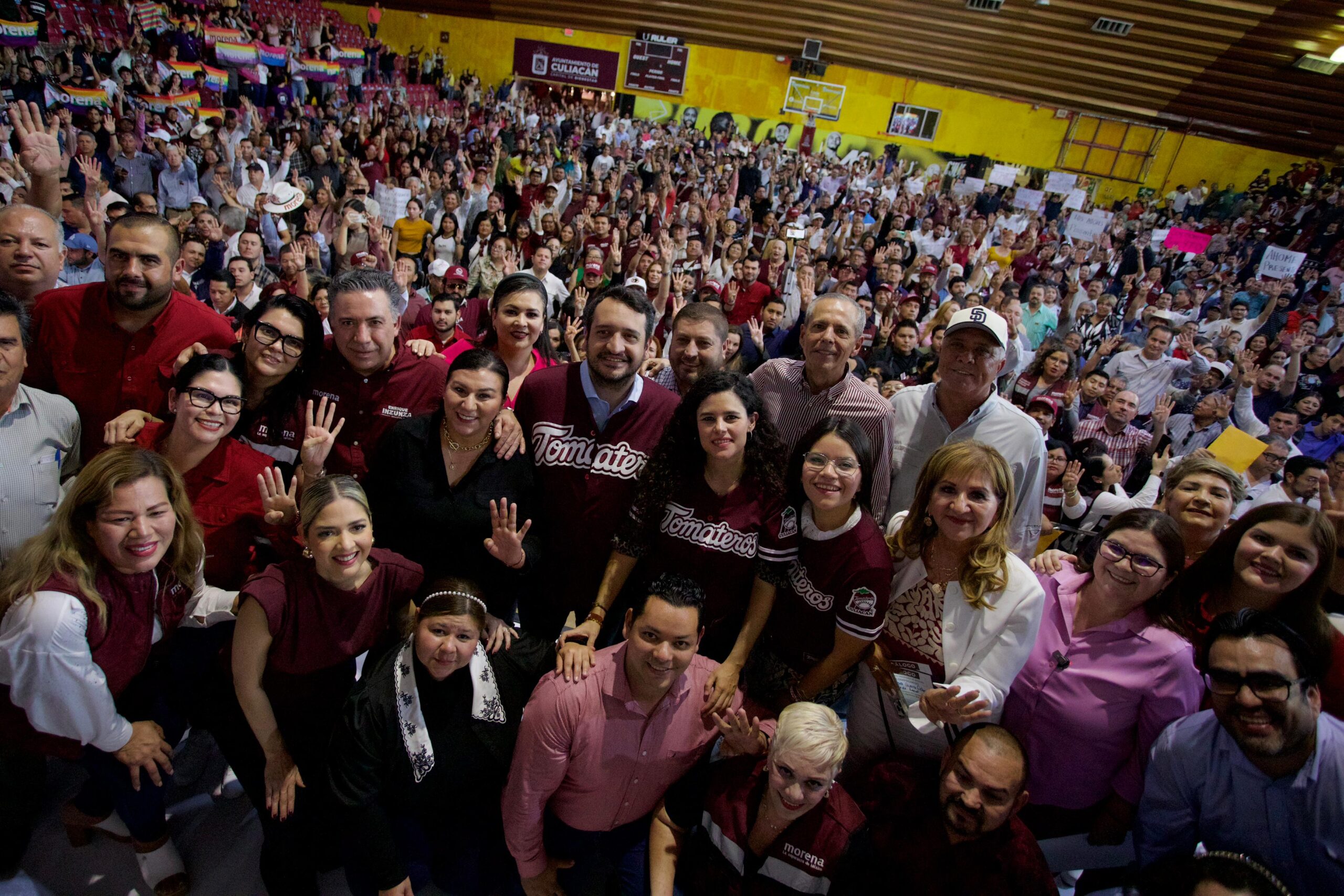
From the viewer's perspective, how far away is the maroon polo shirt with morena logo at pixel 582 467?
235cm

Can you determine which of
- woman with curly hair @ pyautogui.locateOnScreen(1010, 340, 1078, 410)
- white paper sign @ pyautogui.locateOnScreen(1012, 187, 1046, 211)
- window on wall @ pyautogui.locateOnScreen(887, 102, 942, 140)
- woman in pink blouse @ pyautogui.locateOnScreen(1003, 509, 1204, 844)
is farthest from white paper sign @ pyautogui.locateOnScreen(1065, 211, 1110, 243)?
woman in pink blouse @ pyautogui.locateOnScreen(1003, 509, 1204, 844)

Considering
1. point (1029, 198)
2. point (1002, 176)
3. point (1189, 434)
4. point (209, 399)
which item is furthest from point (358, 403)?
point (1002, 176)

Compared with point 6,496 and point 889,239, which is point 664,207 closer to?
point 889,239

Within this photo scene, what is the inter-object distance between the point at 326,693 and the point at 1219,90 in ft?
68.4

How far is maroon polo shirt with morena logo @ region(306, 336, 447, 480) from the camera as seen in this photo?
2.53 m

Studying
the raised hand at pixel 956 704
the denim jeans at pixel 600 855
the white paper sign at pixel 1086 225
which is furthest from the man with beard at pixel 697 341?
the white paper sign at pixel 1086 225

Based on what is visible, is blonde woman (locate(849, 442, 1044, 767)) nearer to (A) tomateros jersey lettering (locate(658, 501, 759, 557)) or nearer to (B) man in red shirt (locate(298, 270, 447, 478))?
(A) tomateros jersey lettering (locate(658, 501, 759, 557))

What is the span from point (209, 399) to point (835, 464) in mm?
2089

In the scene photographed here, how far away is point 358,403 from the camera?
2549mm

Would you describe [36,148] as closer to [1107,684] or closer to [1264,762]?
[1107,684]

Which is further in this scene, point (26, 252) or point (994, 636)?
point (26, 252)

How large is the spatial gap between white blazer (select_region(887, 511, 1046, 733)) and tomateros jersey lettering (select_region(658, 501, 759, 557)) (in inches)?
25.6

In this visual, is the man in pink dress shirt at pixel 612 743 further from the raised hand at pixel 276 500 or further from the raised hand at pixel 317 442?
the raised hand at pixel 317 442

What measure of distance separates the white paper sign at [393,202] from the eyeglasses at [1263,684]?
903 cm
